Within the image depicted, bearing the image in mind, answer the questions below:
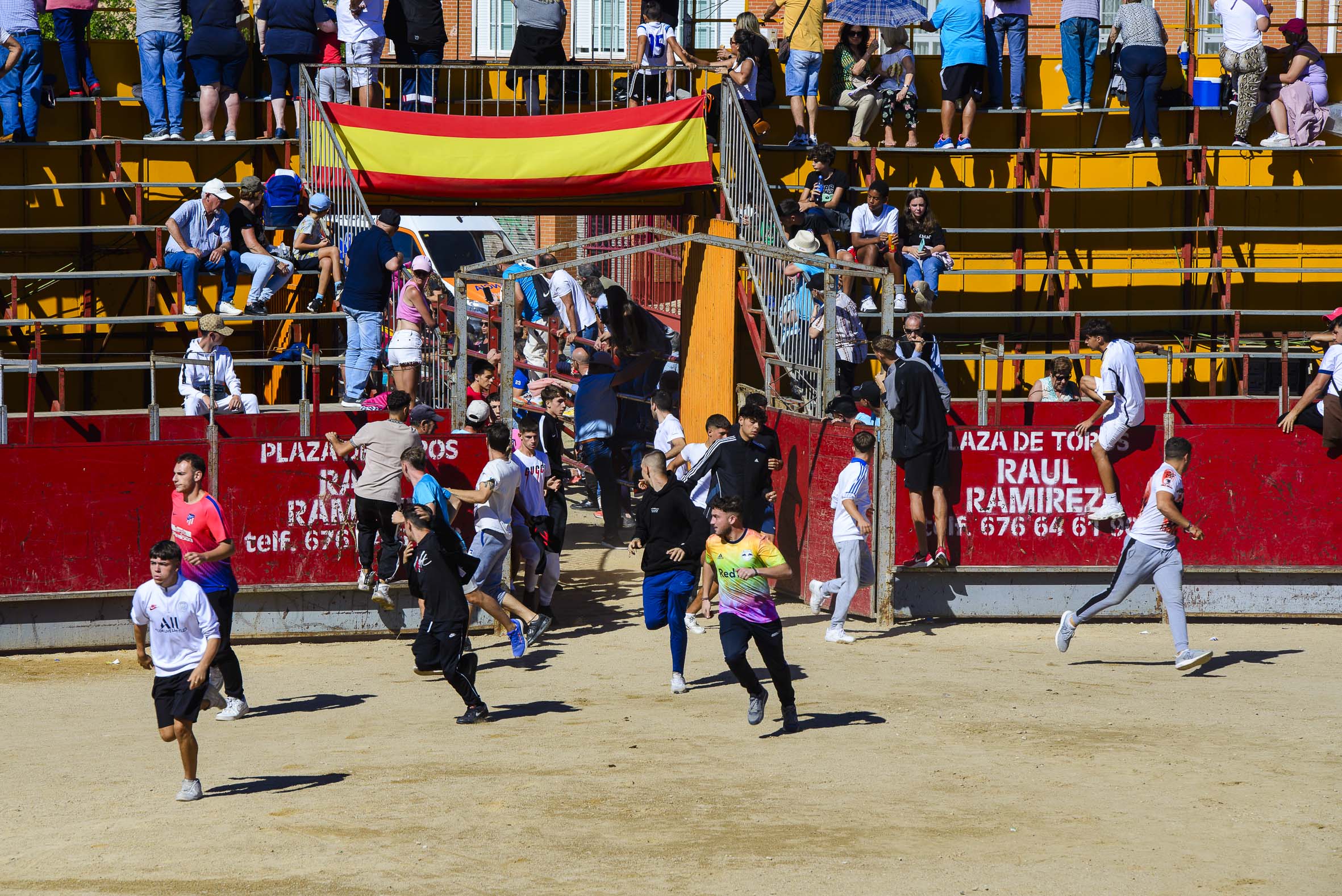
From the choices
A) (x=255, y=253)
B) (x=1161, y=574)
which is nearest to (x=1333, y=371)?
(x=1161, y=574)

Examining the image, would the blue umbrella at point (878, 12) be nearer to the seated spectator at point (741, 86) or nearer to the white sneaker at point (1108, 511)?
the seated spectator at point (741, 86)

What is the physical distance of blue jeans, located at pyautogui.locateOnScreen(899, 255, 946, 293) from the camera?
19531 mm

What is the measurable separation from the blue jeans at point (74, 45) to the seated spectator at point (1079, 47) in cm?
1226

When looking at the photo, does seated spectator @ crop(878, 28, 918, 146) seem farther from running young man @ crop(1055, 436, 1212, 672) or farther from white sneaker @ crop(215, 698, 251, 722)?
white sneaker @ crop(215, 698, 251, 722)

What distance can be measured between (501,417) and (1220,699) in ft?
20.3

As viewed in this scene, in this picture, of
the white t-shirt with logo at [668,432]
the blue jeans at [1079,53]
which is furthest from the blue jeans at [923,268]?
Result: the white t-shirt with logo at [668,432]

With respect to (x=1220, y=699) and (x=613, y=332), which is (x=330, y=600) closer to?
(x=613, y=332)

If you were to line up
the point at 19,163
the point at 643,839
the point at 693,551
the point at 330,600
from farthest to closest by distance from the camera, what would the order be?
the point at 19,163
the point at 330,600
the point at 693,551
the point at 643,839

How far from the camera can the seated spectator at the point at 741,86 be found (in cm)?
1997

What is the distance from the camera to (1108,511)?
14.3 m

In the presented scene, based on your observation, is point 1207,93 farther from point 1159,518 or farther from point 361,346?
point 361,346

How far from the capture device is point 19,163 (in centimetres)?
2033

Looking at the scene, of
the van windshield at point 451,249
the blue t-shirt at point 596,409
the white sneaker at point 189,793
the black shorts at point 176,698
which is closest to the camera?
the black shorts at point 176,698

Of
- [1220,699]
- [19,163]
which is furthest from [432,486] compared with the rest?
[19,163]
